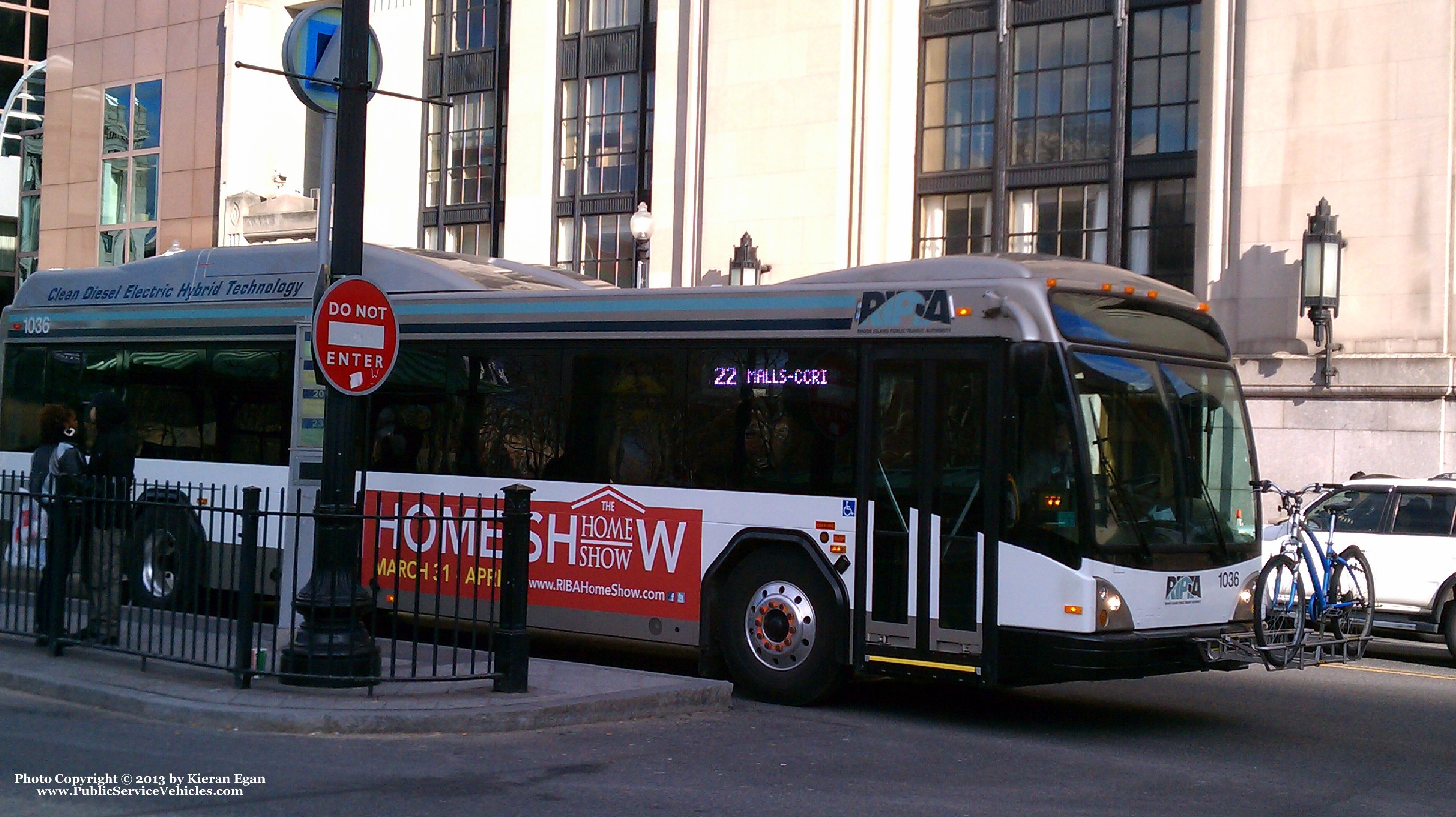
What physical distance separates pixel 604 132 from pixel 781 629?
21.5 meters

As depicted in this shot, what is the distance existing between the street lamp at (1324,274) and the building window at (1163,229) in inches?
96.0

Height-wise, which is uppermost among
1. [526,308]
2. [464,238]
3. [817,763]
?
[464,238]

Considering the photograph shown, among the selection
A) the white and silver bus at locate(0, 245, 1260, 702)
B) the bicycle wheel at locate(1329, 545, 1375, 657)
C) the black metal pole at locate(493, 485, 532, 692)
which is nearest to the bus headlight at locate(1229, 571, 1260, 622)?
the white and silver bus at locate(0, 245, 1260, 702)

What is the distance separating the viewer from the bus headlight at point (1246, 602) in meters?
10.4

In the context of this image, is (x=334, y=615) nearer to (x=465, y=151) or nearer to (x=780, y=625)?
(x=780, y=625)

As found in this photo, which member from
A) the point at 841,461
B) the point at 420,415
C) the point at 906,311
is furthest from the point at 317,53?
the point at 841,461

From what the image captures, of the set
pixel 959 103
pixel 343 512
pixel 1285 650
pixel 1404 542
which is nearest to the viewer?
pixel 343 512

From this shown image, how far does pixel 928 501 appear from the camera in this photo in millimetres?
10180

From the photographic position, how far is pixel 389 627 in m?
12.5

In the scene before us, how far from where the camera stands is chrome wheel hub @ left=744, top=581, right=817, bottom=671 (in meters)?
10.8

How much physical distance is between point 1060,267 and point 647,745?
13.9 feet

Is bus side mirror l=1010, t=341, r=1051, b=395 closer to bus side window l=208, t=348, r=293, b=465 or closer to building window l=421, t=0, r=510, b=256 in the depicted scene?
bus side window l=208, t=348, r=293, b=465

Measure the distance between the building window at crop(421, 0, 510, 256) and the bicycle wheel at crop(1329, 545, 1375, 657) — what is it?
2308 centimetres

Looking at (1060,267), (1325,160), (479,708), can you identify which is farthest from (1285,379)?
(479,708)
